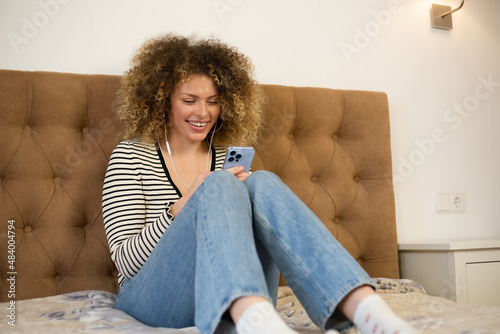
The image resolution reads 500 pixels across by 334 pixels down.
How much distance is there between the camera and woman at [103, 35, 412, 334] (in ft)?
2.28

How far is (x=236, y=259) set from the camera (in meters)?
0.70

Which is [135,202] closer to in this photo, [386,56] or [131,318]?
[131,318]

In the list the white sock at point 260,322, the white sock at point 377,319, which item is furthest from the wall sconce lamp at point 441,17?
the white sock at point 260,322

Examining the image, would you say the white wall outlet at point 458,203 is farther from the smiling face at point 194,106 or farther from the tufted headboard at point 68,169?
the smiling face at point 194,106

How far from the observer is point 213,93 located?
1295mm

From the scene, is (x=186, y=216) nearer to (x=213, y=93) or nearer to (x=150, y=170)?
(x=150, y=170)

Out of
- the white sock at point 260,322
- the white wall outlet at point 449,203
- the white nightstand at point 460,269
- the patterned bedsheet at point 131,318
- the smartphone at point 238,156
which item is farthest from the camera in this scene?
the white wall outlet at point 449,203

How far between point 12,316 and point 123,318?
10.6 inches

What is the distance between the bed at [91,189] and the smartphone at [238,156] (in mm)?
301

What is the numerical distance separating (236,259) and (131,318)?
374 millimetres

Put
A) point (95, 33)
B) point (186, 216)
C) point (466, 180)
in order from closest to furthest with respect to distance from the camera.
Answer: point (186, 216) < point (95, 33) < point (466, 180)

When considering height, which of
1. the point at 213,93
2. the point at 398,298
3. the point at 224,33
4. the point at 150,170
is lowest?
Answer: the point at 398,298

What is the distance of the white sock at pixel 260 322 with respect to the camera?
64 centimetres

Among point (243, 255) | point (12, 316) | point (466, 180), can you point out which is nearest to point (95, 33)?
point (12, 316)
